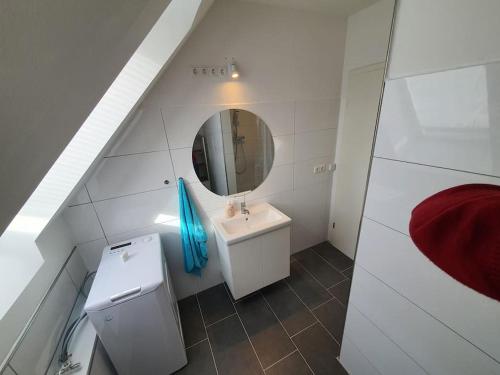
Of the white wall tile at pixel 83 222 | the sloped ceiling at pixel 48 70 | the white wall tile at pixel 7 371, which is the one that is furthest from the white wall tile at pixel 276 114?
the white wall tile at pixel 7 371

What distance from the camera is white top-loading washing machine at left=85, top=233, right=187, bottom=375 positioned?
1085 millimetres

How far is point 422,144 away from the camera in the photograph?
0.71m

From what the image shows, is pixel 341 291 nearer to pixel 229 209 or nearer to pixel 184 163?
pixel 229 209

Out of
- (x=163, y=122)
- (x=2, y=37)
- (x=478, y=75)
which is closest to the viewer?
(x=2, y=37)

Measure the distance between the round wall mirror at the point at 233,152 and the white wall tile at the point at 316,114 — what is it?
36 cm

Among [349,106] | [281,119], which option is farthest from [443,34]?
[349,106]

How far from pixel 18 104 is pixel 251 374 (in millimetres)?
1829

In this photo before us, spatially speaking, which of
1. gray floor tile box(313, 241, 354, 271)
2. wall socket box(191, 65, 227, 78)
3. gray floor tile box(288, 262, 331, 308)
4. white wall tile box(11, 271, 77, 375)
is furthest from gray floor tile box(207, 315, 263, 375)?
wall socket box(191, 65, 227, 78)

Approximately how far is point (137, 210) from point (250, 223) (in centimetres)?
95

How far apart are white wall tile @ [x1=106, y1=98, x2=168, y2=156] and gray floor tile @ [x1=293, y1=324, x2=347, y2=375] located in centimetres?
187

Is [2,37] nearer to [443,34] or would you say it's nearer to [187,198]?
[443,34]

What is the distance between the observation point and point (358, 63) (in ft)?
6.04

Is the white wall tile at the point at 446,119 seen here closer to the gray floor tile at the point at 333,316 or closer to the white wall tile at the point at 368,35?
the white wall tile at the point at 368,35

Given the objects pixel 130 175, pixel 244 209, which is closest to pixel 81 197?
pixel 130 175
